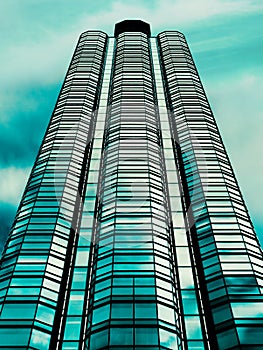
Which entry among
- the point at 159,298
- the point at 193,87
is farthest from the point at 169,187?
the point at 193,87

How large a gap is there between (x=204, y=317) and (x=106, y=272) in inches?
321

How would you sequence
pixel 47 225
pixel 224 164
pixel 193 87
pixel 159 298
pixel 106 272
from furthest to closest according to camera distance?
pixel 193 87
pixel 224 164
pixel 47 225
pixel 106 272
pixel 159 298

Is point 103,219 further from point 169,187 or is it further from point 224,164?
point 224,164

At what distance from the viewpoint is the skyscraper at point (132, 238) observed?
1336 inches

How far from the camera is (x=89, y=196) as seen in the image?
49.6 m

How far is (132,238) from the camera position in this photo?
41.5 meters

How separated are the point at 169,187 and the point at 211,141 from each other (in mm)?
10093

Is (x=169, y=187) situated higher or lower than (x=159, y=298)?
higher

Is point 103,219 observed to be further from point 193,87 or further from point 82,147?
point 193,87

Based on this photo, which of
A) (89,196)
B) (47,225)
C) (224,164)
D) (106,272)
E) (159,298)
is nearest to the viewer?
(159,298)

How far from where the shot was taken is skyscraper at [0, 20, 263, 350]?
33938mm

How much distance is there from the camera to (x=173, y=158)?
55.7 meters

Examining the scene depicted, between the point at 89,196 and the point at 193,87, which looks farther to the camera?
the point at 193,87

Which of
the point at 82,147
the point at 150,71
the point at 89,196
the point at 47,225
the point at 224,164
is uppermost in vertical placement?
the point at 150,71
